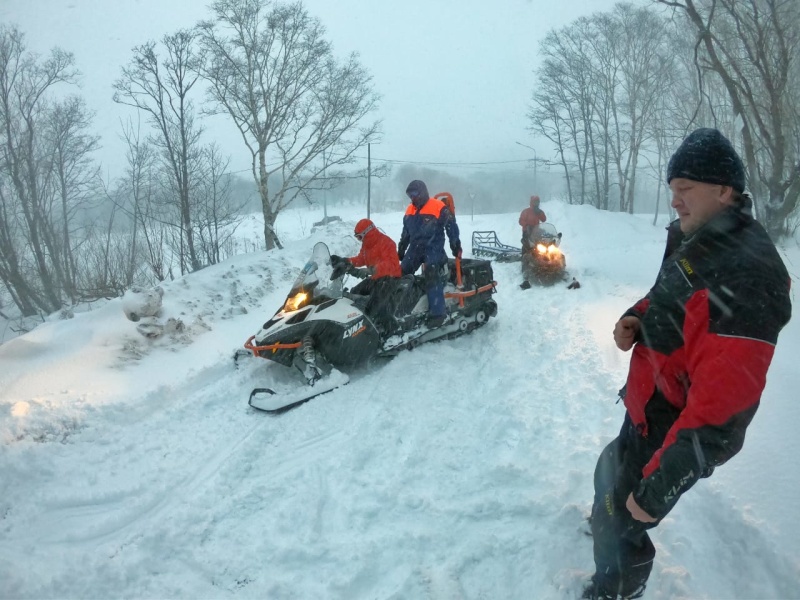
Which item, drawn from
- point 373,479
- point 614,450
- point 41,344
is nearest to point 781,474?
point 614,450

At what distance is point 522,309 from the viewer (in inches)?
283

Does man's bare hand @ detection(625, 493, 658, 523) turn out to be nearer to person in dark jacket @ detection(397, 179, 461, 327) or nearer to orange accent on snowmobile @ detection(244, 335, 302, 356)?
orange accent on snowmobile @ detection(244, 335, 302, 356)

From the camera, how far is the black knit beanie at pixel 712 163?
150 cm

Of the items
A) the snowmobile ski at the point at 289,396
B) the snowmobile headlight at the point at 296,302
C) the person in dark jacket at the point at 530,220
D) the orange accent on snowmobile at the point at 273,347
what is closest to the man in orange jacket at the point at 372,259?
the snowmobile headlight at the point at 296,302

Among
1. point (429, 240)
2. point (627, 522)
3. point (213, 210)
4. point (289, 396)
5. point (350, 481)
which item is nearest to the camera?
point (627, 522)

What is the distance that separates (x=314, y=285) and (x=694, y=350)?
3797mm

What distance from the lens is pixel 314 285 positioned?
480cm

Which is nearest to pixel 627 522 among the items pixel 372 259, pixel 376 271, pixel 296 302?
pixel 296 302

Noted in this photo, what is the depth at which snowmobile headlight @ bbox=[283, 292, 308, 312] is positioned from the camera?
Answer: 15.4ft

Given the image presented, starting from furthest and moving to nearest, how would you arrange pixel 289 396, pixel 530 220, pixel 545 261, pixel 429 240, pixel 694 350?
pixel 530 220, pixel 545 261, pixel 429 240, pixel 289 396, pixel 694 350

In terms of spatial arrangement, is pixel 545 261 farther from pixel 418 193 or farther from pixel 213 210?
pixel 213 210

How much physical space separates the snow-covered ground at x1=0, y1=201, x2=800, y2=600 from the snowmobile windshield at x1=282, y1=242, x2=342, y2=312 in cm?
79

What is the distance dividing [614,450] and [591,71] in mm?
26022

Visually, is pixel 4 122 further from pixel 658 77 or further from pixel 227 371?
pixel 658 77
